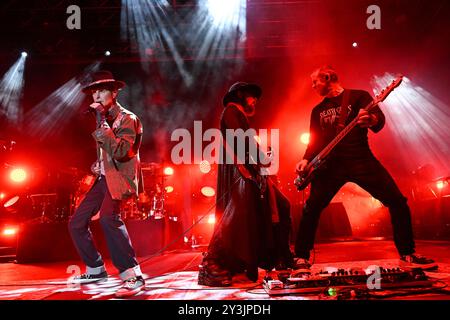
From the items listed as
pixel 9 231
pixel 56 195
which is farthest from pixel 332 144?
pixel 9 231

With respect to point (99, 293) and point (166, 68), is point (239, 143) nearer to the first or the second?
point (99, 293)

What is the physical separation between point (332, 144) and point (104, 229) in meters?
2.64

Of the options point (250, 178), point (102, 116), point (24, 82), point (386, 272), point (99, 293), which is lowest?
point (99, 293)

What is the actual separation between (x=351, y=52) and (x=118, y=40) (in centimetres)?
716

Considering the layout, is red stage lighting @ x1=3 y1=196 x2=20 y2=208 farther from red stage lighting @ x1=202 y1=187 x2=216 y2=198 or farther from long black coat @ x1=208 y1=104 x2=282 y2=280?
long black coat @ x1=208 y1=104 x2=282 y2=280

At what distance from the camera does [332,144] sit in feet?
12.1

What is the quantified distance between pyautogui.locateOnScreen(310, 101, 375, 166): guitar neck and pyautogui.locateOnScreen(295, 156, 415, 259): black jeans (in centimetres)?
11

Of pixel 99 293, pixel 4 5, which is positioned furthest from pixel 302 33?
pixel 99 293

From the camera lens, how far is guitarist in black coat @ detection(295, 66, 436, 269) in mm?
3480

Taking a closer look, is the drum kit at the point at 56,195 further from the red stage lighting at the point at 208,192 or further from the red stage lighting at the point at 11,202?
the red stage lighting at the point at 208,192

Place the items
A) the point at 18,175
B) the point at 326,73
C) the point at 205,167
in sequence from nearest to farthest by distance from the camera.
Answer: the point at 326,73 → the point at 18,175 → the point at 205,167

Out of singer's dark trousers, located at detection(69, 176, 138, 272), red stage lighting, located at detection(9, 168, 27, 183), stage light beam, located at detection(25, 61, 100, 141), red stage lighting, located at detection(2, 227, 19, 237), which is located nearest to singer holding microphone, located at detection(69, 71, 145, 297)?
singer's dark trousers, located at detection(69, 176, 138, 272)

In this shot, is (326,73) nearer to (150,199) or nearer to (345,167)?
(345,167)

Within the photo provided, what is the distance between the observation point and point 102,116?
3.34 meters
